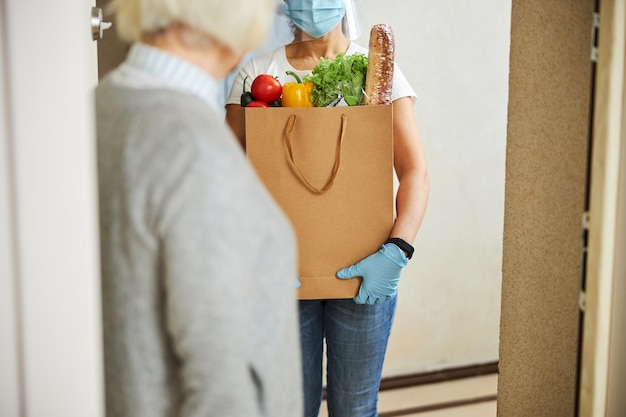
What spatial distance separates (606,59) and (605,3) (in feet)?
0.35

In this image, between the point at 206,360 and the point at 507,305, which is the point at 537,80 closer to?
the point at 507,305

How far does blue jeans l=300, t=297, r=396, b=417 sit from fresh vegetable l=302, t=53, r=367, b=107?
1.33ft

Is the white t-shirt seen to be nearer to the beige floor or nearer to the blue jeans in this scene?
the blue jeans

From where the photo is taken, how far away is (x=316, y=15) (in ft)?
4.27

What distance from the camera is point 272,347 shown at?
0.66 metres

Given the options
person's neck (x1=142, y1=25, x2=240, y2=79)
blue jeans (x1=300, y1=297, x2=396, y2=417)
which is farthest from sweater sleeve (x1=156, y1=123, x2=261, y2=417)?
Answer: blue jeans (x1=300, y1=297, x2=396, y2=417)

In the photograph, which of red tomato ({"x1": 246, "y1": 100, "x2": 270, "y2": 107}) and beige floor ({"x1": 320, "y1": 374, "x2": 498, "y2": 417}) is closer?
red tomato ({"x1": 246, "y1": 100, "x2": 270, "y2": 107})

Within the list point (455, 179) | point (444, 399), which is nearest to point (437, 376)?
point (444, 399)

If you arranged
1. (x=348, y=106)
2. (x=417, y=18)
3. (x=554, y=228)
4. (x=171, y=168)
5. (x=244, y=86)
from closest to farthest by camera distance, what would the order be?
(x=171, y=168) → (x=348, y=106) → (x=244, y=86) → (x=554, y=228) → (x=417, y=18)

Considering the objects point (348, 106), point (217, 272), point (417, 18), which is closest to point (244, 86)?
point (348, 106)

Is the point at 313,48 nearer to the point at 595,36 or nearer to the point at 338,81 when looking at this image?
the point at 338,81

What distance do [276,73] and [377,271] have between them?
1.58ft

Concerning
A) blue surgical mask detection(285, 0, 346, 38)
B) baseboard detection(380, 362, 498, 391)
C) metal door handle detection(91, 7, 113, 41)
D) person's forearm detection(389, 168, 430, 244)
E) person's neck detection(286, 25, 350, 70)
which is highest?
blue surgical mask detection(285, 0, 346, 38)

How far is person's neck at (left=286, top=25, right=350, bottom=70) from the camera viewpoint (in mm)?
1339
